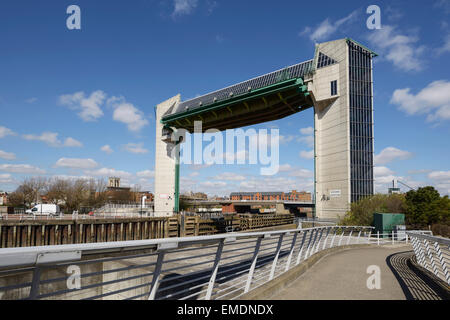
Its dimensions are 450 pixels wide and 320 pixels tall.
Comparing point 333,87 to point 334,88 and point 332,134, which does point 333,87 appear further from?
point 332,134

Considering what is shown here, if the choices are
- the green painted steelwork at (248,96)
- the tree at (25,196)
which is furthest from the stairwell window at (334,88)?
the tree at (25,196)

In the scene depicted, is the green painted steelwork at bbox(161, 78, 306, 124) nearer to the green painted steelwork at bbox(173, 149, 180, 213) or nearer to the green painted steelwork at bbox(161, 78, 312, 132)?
the green painted steelwork at bbox(161, 78, 312, 132)

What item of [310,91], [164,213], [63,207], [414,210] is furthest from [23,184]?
[414,210]

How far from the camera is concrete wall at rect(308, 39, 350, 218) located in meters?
34.1

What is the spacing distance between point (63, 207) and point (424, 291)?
6681 centimetres

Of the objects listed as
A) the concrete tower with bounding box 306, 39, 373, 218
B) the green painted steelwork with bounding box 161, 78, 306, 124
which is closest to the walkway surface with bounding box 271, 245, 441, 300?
the concrete tower with bounding box 306, 39, 373, 218

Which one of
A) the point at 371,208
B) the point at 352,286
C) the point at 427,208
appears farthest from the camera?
the point at 371,208

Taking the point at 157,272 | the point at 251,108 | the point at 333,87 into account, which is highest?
the point at 333,87

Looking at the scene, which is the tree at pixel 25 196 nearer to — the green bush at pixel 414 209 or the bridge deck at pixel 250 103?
the bridge deck at pixel 250 103

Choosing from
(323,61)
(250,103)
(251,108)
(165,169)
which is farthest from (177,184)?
(323,61)

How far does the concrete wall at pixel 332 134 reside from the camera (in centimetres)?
3406

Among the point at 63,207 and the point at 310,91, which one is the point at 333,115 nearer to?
the point at 310,91

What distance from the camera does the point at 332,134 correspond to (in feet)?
118

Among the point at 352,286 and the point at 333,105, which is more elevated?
the point at 333,105
